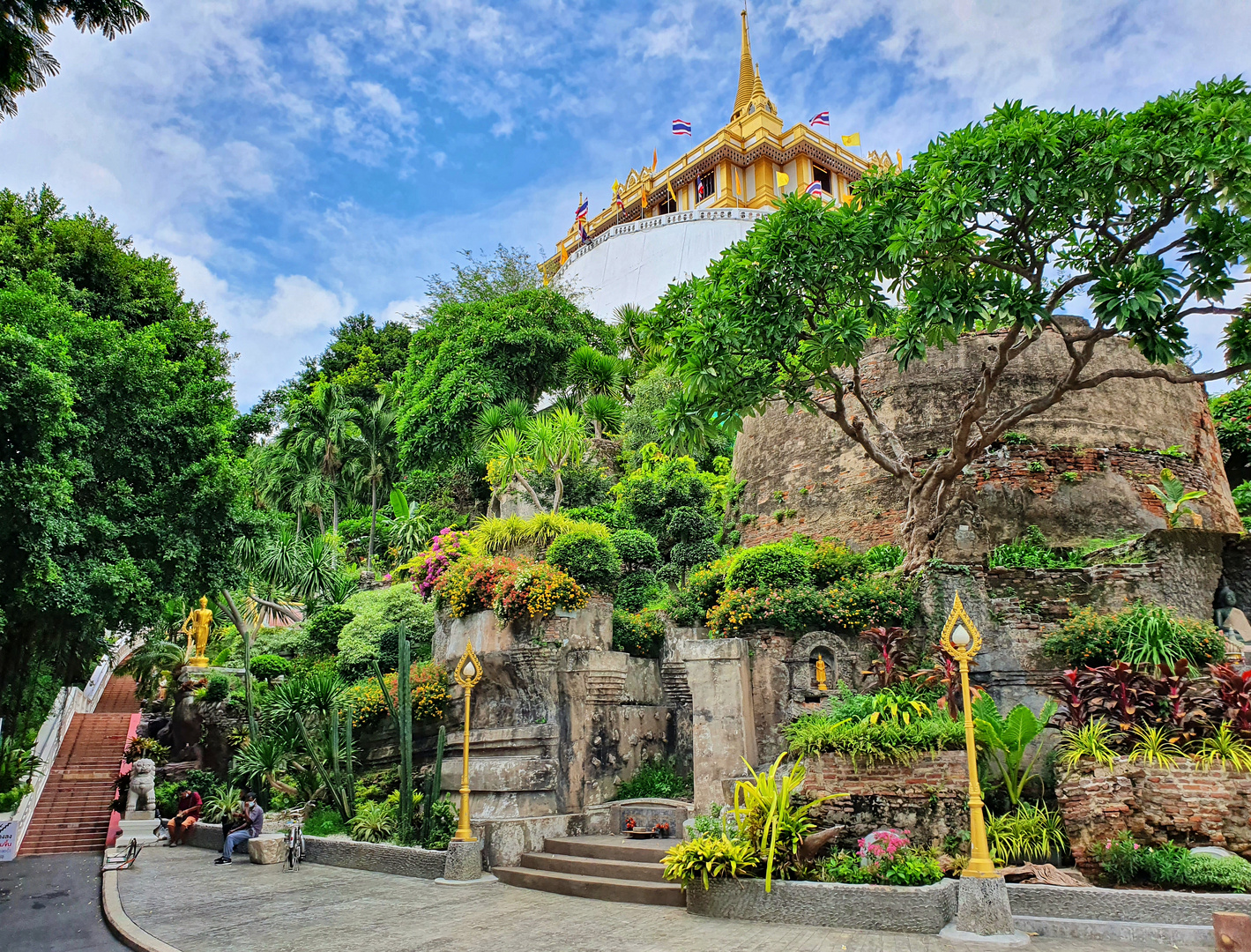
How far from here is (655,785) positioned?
1097 cm

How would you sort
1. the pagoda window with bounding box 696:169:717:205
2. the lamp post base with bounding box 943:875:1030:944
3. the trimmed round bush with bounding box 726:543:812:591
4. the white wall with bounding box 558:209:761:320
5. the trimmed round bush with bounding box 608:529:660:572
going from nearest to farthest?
the lamp post base with bounding box 943:875:1030:944 → the trimmed round bush with bounding box 726:543:812:591 → the trimmed round bush with bounding box 608:529:660:572 → the white wall with bounding box 558:209:761:320 → the pagoda window with bounding box 696:169:717:205

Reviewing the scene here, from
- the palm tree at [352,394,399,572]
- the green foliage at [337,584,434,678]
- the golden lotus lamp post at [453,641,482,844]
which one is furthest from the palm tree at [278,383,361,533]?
the golden lotus lamp post at [453,641,482,844]

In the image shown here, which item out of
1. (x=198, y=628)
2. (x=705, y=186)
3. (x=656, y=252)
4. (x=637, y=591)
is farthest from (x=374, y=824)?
(x=705, y=186)

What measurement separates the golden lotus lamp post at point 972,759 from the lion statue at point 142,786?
51.6ft

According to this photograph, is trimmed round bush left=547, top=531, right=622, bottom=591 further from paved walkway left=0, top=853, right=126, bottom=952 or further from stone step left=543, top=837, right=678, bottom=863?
paved walkway left=0, top=853, right=126, bottom=952

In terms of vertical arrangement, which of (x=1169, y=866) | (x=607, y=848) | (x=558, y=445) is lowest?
(x=607, y=848)

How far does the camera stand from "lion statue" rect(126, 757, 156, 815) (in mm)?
16250

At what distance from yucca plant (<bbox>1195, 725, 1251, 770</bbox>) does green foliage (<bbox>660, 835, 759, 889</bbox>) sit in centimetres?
381

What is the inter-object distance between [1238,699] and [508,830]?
24.6 ft

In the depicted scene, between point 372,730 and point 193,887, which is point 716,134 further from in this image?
point 193,887

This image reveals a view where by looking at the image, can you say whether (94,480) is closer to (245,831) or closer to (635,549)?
(245,831)

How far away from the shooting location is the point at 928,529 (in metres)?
10.3

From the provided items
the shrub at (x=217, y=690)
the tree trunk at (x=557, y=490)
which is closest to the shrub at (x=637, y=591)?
the tree trunk at (x=557, y=490)

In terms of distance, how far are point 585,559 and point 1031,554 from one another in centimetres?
592
